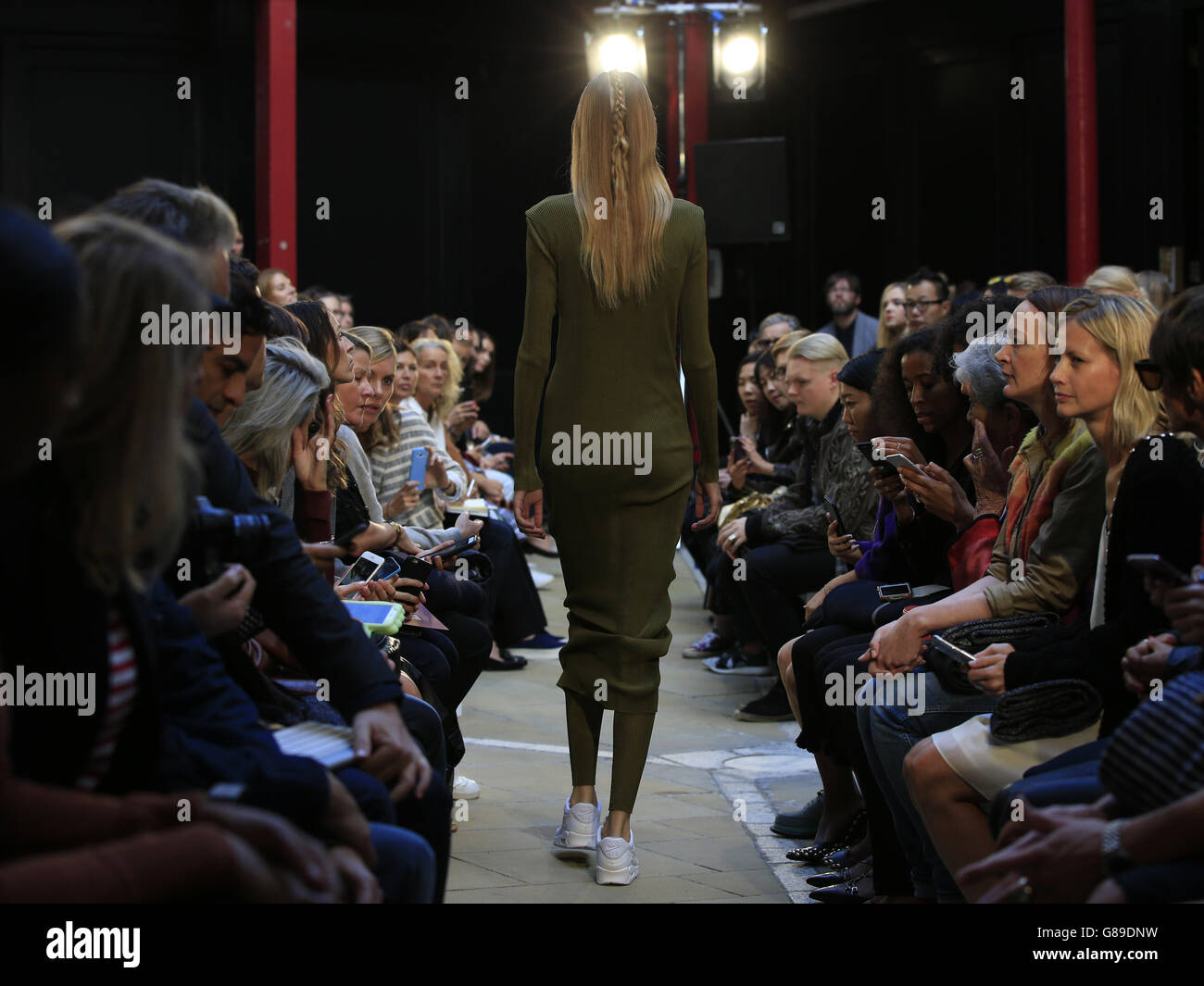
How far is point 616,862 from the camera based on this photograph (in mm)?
3498

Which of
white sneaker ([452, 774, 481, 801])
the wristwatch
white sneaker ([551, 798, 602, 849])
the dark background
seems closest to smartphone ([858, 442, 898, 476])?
white sneaker ([551, 798, 602, 849])

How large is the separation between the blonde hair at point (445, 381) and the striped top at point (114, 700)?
4.83 meters

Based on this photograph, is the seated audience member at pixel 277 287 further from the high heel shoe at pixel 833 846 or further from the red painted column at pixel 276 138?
the high heel shoe at pixel 833 846

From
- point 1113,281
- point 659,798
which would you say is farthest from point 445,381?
point 1113,281

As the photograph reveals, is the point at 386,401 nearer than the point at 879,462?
No

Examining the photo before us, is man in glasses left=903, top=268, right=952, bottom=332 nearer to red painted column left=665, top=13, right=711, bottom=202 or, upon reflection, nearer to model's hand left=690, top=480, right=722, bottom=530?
red painted column left=665, top=13, right=711, bottom=202

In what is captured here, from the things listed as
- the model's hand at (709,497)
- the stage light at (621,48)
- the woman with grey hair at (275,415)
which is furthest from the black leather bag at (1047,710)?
the stage light at (621,48)

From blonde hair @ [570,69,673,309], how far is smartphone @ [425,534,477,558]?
75 centimetres

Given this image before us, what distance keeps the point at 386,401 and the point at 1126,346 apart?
8.13ft

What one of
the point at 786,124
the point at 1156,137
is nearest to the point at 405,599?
the point at 1156,137

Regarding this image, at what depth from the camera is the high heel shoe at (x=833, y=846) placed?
3664 millimetres

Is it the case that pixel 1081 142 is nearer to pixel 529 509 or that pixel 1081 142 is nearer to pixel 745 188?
pixel 745 188

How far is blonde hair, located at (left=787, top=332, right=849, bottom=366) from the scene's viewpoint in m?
5.40
